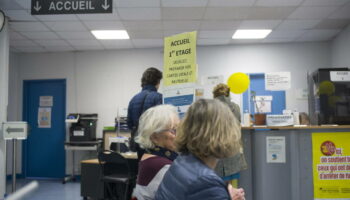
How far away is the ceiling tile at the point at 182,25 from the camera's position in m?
5.13

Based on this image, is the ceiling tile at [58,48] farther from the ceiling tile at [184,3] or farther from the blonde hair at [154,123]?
the blonde hair at [154,123]

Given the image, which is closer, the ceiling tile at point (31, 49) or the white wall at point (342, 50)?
the white wall at point (342, 50)

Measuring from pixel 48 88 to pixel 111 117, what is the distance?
169cm

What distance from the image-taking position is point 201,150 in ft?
3.76

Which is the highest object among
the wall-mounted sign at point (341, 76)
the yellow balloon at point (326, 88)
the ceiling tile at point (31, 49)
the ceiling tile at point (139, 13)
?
the ceiling tile at point (139, 13)

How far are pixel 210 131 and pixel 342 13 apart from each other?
15.7 ft

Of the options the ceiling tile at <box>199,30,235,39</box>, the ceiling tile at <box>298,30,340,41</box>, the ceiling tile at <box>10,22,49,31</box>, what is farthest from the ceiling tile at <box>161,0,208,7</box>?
the ceiling tile at <box>298,30,340,41</box>

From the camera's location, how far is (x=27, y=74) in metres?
7.03

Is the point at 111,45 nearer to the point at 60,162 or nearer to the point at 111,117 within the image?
the point at 111,117

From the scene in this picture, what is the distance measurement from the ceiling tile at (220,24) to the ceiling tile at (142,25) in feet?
2.58

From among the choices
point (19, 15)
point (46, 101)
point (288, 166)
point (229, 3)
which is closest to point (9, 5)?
point (19, 15)

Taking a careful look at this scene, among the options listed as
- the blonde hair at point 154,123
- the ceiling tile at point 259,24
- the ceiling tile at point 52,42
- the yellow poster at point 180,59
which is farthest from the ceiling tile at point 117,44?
the blonde hair at point 154,123

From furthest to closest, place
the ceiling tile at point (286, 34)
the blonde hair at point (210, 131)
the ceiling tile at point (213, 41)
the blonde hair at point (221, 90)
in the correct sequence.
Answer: the ceiling tile at point (213, 41) < the ceiling tile at point (286, 34) < the blonde hair at point (221, 90) < the blonde hair at point (210, 131)

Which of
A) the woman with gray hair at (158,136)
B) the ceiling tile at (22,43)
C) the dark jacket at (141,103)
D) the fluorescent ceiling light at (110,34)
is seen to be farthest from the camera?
the ceiling tile at (22,43)
